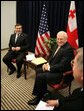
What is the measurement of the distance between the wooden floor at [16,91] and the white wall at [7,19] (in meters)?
2.42

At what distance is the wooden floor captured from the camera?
8.38 ft

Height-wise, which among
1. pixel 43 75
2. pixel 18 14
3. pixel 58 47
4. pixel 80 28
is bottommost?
pixel 43 75

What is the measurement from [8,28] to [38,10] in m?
1.65

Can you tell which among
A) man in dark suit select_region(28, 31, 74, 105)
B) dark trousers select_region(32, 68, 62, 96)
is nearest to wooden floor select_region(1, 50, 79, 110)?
man in dark suit select_region(28, 31, 74, 105)

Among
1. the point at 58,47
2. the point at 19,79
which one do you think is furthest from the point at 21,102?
the point at 58,47

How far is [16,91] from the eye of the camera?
3039mm

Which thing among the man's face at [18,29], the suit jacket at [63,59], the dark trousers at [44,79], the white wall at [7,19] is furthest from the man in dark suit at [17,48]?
the white wall at [7,19]

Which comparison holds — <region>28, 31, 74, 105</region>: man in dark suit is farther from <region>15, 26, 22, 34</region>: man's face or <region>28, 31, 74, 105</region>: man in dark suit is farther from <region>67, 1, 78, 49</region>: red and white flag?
<region>15, 26, 22, 34</region>: man's face

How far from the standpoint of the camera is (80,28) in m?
3.82

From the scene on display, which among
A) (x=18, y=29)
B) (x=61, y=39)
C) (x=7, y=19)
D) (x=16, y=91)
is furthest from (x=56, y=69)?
(x=7, y=19)

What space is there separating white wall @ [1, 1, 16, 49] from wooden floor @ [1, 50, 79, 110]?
2418 mm

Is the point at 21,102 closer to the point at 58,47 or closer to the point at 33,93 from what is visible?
the point at 33,93

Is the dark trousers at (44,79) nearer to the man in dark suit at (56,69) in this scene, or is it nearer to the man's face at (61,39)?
the man in dark suit at (56,69)

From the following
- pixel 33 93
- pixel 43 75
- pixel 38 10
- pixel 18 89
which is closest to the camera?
pixel 43 75
